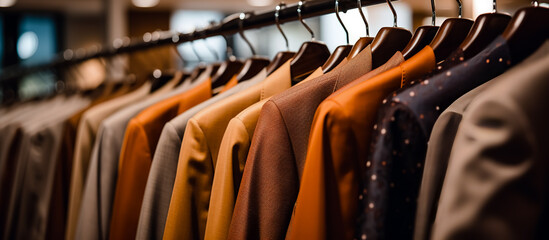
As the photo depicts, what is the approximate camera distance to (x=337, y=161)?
20.6 inches

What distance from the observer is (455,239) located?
41 cm

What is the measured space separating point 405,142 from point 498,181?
4.0 inches

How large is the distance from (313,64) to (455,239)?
1.37 feet

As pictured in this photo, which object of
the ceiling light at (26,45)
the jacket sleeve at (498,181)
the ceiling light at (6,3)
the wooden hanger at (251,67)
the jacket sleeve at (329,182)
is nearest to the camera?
the jacket sleeve at (498,181)

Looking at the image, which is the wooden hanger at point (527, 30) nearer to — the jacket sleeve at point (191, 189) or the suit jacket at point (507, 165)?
the suit jacket at point (507, 165)

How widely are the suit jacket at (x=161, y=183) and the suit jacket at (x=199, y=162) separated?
0.16 ft

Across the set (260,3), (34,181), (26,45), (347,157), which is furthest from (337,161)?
(26,45)

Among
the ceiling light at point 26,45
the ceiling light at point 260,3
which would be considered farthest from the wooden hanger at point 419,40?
the ceiling light at point 26,45

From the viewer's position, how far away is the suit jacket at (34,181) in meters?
1.09

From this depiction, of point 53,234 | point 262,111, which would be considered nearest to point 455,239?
point 262,111

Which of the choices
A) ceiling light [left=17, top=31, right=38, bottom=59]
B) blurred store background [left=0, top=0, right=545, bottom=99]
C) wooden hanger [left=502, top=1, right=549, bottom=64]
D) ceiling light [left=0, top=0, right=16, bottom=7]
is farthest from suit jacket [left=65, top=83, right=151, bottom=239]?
ceiling light [left=17, top=31, right=38, bottom=59]

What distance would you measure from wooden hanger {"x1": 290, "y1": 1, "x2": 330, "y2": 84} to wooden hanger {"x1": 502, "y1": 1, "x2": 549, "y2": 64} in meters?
0.33

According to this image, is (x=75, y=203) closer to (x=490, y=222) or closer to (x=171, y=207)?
(x=171, y=207)

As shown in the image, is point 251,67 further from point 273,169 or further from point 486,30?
point 486,30
